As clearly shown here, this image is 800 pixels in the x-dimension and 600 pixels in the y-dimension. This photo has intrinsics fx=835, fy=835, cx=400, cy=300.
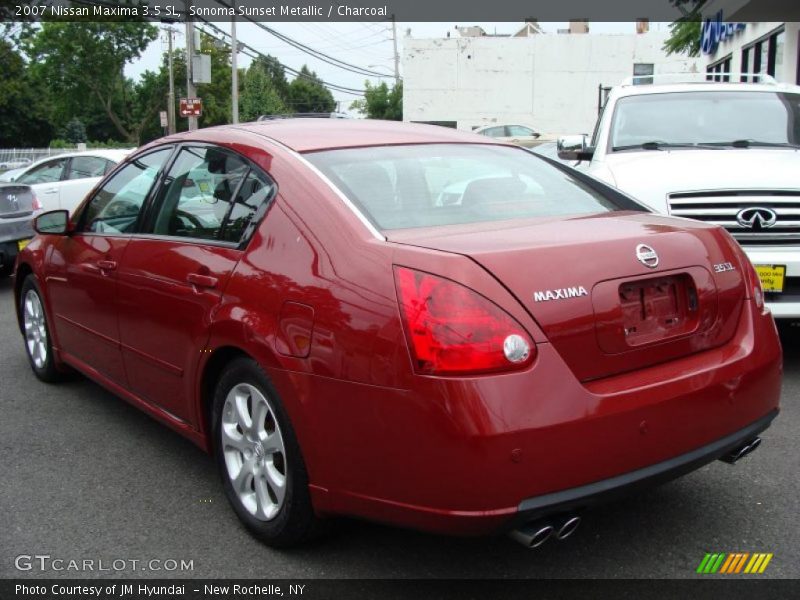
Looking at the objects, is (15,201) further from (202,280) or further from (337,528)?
(337,528)

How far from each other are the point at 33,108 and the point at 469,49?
31921 millimetres

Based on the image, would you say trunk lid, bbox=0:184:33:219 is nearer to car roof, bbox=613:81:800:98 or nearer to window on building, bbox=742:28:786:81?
car roof, bbox=613:81:800:98

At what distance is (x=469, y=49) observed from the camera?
4638 cm

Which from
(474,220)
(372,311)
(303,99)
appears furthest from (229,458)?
(303,99)

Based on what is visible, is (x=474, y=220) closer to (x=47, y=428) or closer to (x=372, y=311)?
(x=372, y=311)

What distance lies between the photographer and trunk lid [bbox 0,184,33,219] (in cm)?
959

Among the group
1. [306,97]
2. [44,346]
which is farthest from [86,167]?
[306,97]

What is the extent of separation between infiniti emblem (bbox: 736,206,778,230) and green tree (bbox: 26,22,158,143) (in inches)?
2417

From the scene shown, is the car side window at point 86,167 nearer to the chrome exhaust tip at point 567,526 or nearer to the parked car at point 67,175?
the parked car at point 67,175

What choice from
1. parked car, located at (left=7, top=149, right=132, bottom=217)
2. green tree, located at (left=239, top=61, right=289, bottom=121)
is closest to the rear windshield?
parked car, located at (left=7, top=149, right=132, bottom=217)

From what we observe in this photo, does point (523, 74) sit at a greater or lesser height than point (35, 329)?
greater

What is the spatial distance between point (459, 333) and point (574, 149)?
5070mm

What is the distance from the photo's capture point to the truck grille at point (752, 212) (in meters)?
5.05

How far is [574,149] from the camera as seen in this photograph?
7.11 metres
